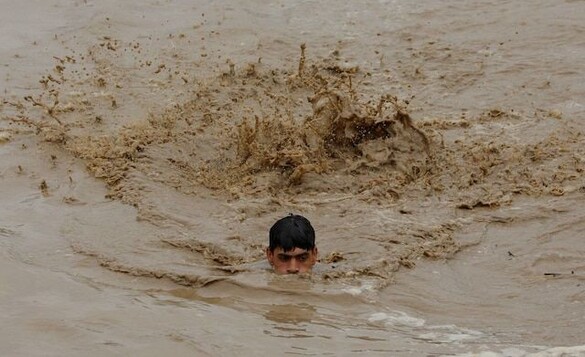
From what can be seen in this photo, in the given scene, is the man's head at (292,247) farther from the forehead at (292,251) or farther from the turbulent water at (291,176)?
the turbulent water at (291,176)

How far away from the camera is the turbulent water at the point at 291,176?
13.5 feet

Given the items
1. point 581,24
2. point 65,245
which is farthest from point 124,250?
point 581,24

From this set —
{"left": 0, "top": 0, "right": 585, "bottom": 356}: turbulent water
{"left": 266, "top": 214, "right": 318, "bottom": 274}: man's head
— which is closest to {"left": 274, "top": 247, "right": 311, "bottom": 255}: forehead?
{"left": 266, "top": 214, "right": 318, "bottom": 274}: man's head

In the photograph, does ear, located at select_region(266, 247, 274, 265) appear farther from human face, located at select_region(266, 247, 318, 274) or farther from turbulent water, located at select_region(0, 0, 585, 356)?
turbulent water, located at select_region(0, 0, 585, 356)

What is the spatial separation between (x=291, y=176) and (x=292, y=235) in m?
1.40

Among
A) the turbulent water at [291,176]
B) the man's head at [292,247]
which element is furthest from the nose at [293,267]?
the turbulent water at [291,176]

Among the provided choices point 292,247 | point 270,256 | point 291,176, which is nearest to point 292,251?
point 292,247

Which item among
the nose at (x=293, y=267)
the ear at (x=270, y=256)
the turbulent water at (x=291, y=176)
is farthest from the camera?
the ear at (x=270, y=256)

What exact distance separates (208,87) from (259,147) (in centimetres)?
164

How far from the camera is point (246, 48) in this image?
9.20 meters

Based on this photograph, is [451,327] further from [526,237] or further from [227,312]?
[526,237]

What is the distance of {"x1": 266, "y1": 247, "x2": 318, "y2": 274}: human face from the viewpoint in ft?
16.1

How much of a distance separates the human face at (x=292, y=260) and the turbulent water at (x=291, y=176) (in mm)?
84

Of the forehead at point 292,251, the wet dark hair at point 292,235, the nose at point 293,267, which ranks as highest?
the wet dark hair at point 292,235
